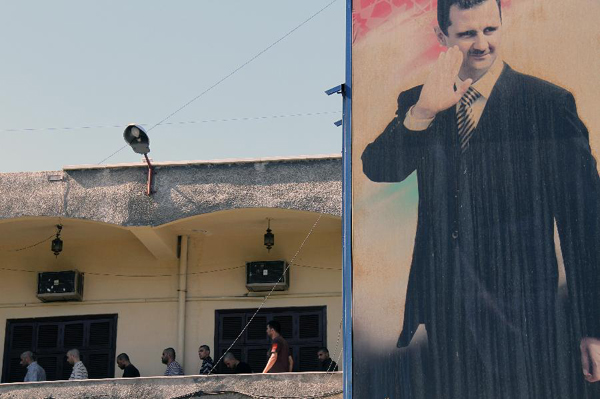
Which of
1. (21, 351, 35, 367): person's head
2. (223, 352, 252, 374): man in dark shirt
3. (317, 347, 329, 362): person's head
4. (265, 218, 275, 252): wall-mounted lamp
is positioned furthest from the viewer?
(265, 218, 275, 252): wall-mounted lamp

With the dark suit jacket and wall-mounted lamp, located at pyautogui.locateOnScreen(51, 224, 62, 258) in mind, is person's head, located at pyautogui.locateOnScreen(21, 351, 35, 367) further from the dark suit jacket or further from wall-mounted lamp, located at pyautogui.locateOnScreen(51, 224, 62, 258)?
the dark suit jacket

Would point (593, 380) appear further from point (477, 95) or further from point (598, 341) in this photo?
point (477, 95)

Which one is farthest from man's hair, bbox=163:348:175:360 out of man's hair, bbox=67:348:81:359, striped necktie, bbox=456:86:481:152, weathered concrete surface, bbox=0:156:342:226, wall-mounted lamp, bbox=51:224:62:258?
striped necktie, bbox=456:86:481:152

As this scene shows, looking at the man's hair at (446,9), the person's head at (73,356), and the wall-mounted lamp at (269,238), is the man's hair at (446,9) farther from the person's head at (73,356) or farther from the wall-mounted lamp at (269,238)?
the person's head at (73,356)

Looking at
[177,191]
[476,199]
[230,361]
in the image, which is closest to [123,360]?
[230,361]

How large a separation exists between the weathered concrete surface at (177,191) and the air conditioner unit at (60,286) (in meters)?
1.56

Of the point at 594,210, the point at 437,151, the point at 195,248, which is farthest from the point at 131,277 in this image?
the point at 594,210

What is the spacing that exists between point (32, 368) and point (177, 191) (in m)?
3.39

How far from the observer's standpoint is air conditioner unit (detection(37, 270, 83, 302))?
2086cm

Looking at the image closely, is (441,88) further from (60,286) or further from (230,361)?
(60,286)

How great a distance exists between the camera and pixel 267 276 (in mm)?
20484

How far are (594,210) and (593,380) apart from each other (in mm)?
1968

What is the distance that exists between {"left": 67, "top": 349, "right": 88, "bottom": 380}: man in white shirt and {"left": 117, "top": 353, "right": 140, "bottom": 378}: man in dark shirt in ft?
1.70

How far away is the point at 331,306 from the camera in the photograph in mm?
20406
